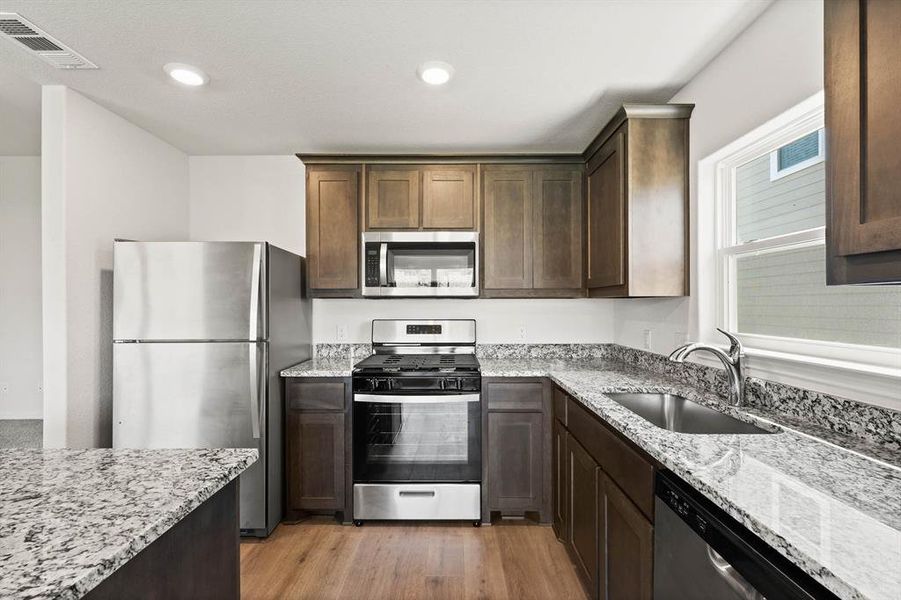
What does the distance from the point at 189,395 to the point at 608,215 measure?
2621mm

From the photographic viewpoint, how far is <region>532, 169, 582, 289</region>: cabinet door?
302cm

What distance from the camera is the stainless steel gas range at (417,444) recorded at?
103 inches

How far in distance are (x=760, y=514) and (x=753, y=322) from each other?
1380mm

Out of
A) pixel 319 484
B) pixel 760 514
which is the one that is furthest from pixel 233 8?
pixel 319 484

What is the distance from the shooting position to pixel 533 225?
303cm

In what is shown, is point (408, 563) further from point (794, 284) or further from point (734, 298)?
point (794, 284)

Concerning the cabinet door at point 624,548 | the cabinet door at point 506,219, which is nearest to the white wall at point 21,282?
the cabinet door at point 506,219

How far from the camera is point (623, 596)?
5.00ft

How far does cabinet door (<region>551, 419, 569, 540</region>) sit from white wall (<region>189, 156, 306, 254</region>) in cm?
236

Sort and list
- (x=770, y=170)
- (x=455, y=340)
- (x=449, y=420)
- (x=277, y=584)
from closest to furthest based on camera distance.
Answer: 1. (x=770, y=170)
2. (x=277, y=584)
3. (x=449, y=420)
4. (x=455, y=340)

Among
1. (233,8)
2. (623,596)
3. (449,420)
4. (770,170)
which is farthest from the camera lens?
(449,420)

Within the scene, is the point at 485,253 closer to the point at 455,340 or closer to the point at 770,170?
the point at 455,340

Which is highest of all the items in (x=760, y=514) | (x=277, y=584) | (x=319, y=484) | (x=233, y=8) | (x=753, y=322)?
(x=233, y=8)

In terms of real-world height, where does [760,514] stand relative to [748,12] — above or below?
below
